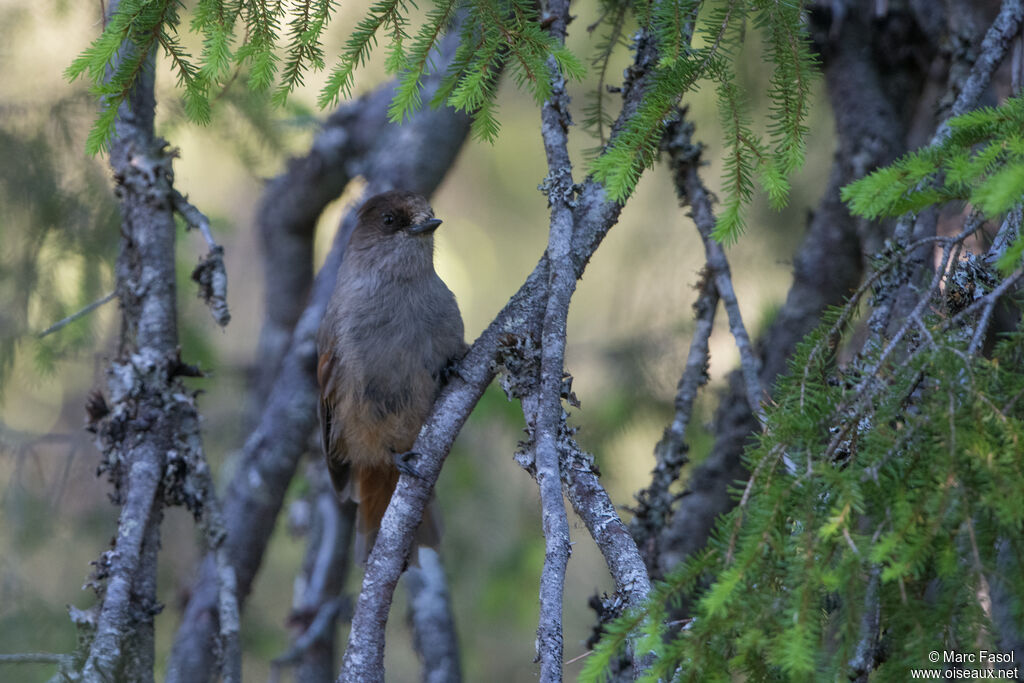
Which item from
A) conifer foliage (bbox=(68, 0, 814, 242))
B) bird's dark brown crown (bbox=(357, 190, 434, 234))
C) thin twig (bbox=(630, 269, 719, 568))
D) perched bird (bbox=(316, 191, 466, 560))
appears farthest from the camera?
bird's dark brown crown (bbox=(357, 190, 434, 234))

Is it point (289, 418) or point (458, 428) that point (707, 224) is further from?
point (289, 418)

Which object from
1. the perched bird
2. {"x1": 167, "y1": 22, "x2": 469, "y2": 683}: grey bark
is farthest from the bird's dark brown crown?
{"x1": 167, "y1": 22, "x2": 469, "y2": 683}: grey bark

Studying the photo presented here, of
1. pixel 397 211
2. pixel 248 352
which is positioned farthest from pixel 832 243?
pixel 248 352

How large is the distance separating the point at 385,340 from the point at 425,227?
557 mm

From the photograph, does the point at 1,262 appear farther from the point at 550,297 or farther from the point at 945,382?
the point at 945,382

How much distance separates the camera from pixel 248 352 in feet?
25.6

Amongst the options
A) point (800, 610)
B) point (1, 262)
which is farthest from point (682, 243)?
point (800, 610)

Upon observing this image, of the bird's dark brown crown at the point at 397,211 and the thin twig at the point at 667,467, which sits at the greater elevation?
the bird's dark brown crown at the point at 397,211

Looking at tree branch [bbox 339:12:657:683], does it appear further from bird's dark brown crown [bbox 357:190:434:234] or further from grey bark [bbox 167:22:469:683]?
grey bark [bbox 167:22:469:683]

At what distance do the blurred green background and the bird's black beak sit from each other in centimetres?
111

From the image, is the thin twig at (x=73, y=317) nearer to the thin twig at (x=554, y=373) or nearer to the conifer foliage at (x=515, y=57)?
the conifer foliage at (x=515, y=57)

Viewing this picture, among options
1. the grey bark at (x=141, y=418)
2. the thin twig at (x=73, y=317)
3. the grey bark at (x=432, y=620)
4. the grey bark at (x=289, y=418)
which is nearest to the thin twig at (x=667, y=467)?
the grey bark at (x=432, y=620)

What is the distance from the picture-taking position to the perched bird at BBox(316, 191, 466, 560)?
399 cm

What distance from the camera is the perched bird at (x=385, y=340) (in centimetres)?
399
